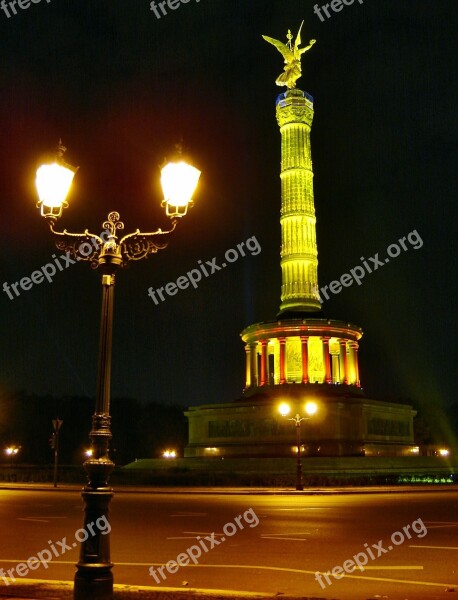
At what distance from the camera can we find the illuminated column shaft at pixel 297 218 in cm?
5338

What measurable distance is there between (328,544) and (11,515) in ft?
35.5

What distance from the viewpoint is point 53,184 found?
898 cm

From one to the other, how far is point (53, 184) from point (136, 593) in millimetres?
5368

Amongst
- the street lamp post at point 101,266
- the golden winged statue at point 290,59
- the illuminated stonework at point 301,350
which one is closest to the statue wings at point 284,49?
the golden winged statue at point 290,59

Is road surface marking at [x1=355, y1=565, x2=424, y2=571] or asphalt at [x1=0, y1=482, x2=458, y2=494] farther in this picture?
asphalt at [x1=0, y1=482, x2=458, y2=494]

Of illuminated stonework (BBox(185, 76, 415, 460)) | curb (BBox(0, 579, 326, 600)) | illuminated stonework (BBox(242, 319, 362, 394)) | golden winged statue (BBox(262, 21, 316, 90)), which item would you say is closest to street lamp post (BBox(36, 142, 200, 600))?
curb (BBox(0, 579, 326, 600))

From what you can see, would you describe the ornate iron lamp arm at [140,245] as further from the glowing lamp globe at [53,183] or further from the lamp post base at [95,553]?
the lamp post base at [95,553]

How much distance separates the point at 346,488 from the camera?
1214 inches

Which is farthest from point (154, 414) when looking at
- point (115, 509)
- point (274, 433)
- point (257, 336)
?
point (115, 509)

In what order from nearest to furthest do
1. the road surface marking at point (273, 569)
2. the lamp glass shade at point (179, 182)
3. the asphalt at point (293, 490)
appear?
the lamp glass shade at point (179, 182) → the road surface marking at point (273, 569) → the asphalt at point (293, 490)

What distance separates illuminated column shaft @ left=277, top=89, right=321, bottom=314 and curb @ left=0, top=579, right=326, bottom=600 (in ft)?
146

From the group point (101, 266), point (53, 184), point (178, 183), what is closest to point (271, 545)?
point (101, 266)

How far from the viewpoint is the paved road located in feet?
31.1

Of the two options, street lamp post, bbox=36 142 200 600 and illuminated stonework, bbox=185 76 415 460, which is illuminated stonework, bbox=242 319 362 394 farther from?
street lamp post, bbox=36 142 200 600
